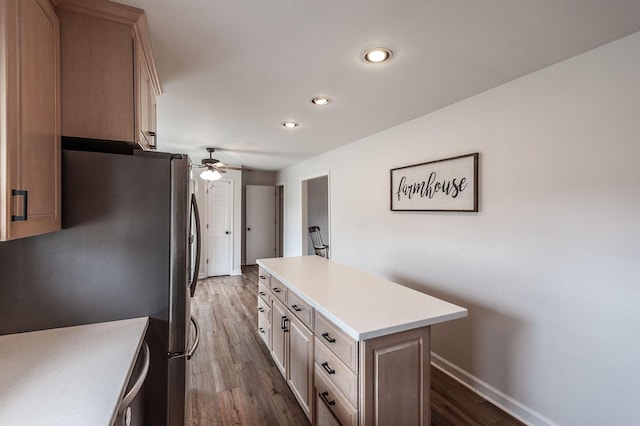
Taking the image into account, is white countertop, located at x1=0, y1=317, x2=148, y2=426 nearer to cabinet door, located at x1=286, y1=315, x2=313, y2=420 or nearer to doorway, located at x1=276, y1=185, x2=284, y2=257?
cabinet door, located at x1=286, y1=315, x2=313, y2=420

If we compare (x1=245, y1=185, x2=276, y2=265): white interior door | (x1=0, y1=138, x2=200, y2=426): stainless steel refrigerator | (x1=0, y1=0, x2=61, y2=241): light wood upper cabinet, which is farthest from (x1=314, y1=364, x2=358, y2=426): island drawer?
(x1=245, y1=185, x2=276, y2=265): white interior door

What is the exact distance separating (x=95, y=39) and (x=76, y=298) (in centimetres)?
114

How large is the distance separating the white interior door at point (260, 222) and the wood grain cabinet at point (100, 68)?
5.30 m

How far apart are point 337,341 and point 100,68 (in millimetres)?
1675

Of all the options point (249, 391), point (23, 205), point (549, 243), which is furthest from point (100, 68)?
point (549, 243)

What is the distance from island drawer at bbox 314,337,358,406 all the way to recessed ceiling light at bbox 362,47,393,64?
1.64 meters

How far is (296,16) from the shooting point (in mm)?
1280

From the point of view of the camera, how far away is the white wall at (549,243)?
1.45 metres

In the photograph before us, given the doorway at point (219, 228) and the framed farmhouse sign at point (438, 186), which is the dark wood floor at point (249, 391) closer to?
the framed farmhouse sign at point (438, 186)

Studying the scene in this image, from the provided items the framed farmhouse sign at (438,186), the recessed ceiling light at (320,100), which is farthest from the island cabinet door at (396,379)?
the recessed ceiling light at (320,100)

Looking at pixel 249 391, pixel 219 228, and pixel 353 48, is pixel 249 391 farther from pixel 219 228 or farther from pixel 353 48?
pixel 219 228

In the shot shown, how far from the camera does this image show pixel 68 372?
912 mm

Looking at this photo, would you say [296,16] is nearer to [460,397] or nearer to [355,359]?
[355,359]

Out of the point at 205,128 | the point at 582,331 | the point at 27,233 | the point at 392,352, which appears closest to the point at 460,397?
the point at 582,331
